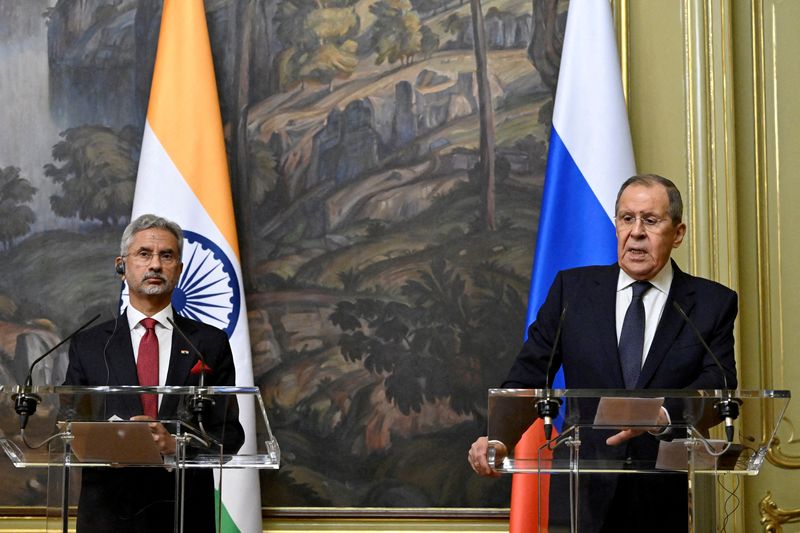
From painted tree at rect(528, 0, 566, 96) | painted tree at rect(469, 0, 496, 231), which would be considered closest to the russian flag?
painted tree at rect(528, 0, 566, 96)

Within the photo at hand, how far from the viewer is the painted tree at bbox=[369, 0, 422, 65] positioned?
5215 millimetres

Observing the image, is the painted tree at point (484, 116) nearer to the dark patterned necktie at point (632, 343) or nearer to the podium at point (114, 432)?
the dark patterned necktie at point (632, 343)

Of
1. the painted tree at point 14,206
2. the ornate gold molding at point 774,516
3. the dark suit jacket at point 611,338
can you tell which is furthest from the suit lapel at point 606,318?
the painted tree at point 14,206

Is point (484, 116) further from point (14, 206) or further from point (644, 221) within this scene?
point (14, 206)

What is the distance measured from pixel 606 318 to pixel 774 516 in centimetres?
195

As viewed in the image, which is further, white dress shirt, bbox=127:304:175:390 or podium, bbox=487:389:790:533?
white dress shirt, bbox=127:304:175:390

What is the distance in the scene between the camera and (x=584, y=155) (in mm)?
4867

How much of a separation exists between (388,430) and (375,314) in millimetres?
534

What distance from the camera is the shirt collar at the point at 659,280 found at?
3695mm

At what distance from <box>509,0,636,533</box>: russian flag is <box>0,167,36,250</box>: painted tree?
93.6 inches

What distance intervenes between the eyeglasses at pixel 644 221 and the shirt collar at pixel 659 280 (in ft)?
0.47

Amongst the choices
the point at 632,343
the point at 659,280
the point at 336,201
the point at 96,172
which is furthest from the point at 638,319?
the point at 96,172

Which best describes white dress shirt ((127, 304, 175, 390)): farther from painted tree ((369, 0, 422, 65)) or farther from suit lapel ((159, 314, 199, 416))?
painted tree ((369, 0, 422, 65))

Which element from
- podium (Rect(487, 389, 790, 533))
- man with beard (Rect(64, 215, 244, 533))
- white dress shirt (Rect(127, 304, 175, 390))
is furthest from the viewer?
white dress shirt (Rect(127, 304, 175, 390))
